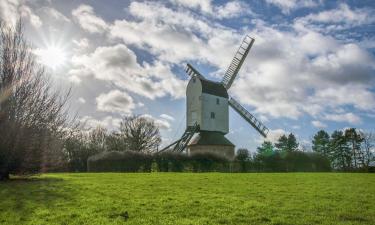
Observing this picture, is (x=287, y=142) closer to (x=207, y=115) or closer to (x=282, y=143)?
(x=282, y=143)

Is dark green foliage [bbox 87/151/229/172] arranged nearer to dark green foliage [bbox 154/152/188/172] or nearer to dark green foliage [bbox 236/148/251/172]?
dark green foliage [bbox 154/152/188/172]

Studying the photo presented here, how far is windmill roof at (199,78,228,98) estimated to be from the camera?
156 ft

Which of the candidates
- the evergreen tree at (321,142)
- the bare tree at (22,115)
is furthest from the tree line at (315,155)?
the bare tree at (22,115)

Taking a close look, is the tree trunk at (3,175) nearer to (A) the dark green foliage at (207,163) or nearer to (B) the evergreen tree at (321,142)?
(A) the dark green foliage at (207,163)

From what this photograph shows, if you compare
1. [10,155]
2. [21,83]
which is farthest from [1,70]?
[10,155]

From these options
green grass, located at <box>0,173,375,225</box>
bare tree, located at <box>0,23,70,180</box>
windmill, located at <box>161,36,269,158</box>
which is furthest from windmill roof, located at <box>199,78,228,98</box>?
green grass, located at <box>0,173,375,225</box>

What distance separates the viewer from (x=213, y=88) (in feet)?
160

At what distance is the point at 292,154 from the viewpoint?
40438 mm

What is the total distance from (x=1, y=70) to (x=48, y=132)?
13.9ft

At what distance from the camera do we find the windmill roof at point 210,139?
46938mm

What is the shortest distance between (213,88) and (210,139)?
733cm

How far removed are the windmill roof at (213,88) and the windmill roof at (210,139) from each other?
5.62 meters

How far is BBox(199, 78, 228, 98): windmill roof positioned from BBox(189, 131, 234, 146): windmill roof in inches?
221

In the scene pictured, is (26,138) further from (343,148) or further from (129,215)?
(343,148)
